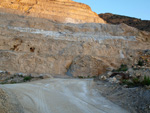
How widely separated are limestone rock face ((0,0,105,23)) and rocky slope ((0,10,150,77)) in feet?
12.6

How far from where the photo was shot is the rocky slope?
13883 millimetres

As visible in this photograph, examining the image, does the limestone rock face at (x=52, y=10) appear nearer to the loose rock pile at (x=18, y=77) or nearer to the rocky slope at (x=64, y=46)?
the rocky slope at (x=64, y=46)

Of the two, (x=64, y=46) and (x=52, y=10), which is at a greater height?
(x=52, y=10)

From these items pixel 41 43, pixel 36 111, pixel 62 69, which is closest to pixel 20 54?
pixel 41 43

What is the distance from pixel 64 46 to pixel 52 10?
1218cm

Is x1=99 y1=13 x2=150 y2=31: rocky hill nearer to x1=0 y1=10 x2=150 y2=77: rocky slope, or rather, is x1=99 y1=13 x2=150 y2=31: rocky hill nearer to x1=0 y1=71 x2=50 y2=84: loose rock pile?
x1=0 y1=10 x2=150 y2=77: rocky slope

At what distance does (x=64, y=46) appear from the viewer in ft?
55.7

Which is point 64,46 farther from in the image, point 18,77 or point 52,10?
point 52,10

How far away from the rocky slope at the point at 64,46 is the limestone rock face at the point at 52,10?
12.6 ft

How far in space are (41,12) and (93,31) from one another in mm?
10479

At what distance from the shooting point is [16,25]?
18656mm

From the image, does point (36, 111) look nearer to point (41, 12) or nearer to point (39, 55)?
point (39, 55)

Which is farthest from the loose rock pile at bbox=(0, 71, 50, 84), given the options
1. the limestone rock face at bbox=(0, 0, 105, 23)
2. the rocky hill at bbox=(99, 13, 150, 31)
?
the rocky hill at bbox=(99, 13, 150, 31)

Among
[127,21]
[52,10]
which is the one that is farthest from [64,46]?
[127,21]
